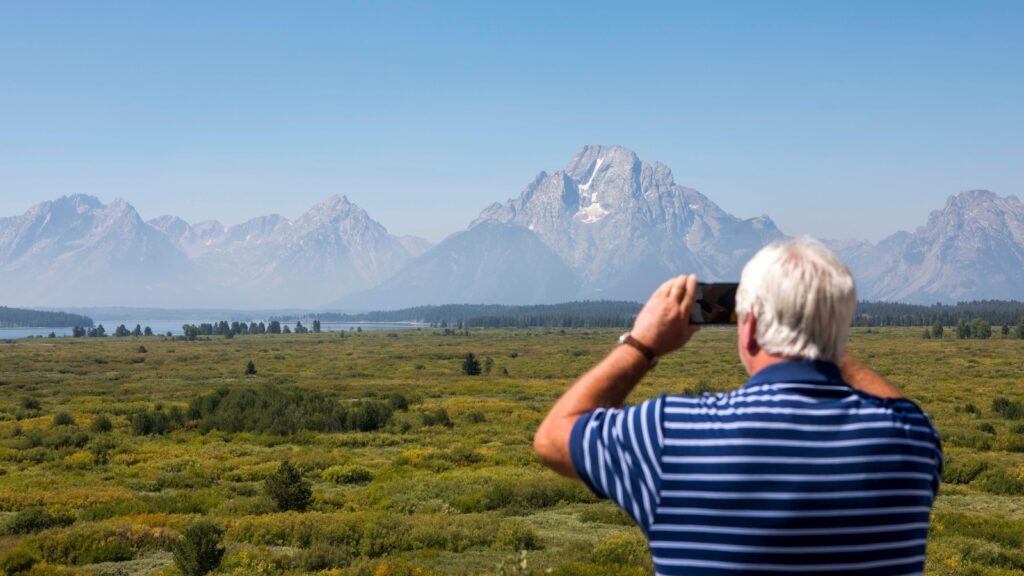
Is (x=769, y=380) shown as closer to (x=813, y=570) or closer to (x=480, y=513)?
(x=813, y=570)

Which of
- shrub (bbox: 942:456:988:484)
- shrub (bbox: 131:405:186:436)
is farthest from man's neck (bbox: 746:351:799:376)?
shrub (bbox: 131:405:186:436)

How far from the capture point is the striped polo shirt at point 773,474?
8.00ft

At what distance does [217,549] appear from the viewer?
13.0 metres

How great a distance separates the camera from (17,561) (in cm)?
1330

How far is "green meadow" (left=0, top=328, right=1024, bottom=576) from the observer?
1373 centimetres

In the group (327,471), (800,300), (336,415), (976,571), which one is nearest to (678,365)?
(336,415)

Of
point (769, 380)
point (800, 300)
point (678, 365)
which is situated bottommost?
point (678, 365)

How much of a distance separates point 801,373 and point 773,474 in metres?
0.33

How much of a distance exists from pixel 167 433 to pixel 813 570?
118 ft

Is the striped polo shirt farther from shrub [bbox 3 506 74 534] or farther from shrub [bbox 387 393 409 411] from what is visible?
shrub [bbox 387 393 409 411]

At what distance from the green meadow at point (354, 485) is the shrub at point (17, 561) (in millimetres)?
32

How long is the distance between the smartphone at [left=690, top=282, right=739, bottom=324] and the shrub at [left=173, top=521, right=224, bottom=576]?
11536mm

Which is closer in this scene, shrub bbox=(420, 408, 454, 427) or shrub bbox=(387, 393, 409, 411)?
shrub bbox=(420, 408, 454, 427)

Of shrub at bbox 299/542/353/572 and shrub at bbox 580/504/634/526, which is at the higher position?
shrub at bbox 299/542/353/572
